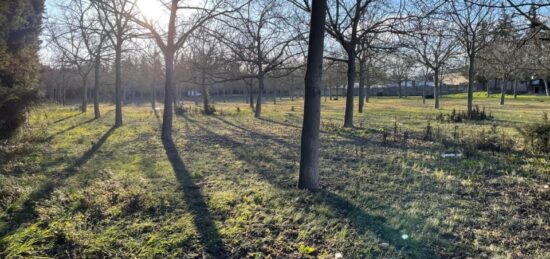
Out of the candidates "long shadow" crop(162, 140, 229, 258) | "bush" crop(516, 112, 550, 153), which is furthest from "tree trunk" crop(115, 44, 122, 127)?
"bush" crop(516, 112, 550, 153)

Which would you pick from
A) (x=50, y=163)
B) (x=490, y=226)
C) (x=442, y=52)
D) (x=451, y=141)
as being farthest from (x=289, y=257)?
(x=442, y=52)

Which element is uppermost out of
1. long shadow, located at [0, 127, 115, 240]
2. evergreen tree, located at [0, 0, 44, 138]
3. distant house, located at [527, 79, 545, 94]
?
distant house, located at [527, 79, 545, 94]

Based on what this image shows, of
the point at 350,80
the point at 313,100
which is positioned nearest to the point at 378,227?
the point at 313,100

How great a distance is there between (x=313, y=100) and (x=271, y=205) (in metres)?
1.75

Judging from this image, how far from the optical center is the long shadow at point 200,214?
149 inches

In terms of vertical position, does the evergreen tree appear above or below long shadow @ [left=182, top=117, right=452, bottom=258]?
above

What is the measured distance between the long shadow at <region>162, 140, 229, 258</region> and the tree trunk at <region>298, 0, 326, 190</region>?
1.70m

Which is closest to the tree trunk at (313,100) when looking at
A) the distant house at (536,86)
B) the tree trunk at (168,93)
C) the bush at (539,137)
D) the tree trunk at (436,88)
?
the bush at (539,137)

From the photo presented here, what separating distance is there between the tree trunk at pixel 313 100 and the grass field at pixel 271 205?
1.07 feet

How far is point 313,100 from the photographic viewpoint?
222 inches

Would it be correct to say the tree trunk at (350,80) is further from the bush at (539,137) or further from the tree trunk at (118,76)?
the tree trunk at (118,76)

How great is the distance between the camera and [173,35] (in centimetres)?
1220

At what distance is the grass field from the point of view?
3.77 metres

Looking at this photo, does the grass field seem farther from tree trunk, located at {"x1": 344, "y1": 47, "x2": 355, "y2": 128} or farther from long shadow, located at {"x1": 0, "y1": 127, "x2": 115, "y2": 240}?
tree trunk, located at {"x1": 344, "y1": 47, "x2": 355, "y2": 128}
